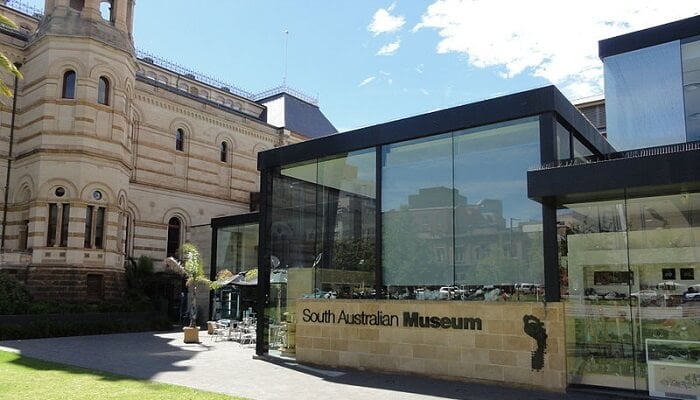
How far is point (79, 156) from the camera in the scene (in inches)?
1089

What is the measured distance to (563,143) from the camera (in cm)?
1311

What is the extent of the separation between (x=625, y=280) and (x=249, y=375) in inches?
347

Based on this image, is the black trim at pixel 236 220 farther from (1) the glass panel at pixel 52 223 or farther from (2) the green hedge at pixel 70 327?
(1) the glass panel at pixel 52 223

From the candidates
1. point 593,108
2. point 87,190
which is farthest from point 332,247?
point 593,108

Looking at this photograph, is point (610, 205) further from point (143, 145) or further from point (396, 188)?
point (143, 145)

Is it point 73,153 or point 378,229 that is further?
point 73,153

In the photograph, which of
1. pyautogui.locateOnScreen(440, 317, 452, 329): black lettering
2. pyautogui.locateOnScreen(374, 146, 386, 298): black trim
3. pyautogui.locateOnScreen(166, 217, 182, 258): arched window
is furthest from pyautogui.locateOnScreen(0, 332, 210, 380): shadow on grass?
pyautogui.locateOnScreen(166, 217, 182, 258): arched window

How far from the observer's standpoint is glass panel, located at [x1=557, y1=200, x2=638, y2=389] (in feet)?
39.5

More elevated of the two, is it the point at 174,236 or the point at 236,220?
the point at 236,220

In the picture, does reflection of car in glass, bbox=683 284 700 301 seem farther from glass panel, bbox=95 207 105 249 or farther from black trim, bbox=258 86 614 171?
glass panel, bbox=95 207 105 249

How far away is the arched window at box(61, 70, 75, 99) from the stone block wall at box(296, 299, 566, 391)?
19.5 meters

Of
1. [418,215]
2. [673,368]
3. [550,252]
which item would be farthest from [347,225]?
[673,368]

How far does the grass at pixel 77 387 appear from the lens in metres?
10.2

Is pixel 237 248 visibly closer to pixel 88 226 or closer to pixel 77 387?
pixel 88 226
